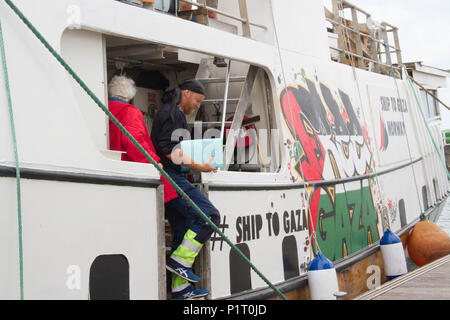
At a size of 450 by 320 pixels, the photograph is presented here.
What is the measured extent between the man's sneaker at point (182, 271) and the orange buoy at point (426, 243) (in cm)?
476

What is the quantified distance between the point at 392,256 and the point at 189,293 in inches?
140

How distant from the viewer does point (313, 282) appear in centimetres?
545

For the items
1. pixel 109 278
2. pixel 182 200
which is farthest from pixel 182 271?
pixel 109 278

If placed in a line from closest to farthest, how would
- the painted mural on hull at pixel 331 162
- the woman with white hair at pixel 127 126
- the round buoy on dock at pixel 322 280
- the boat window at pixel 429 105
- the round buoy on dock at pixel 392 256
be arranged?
the woman with white hair at pixel 127 126, the round buoy on dock at pixel 322 280, the painted mural on hull at pixel 331 162, the round buoy on dock at pixel 392 256, the boat window at pixel 429 105

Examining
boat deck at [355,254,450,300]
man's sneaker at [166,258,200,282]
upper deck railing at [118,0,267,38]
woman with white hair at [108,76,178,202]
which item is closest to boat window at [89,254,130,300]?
man's sneaker at [166,258,200,282]

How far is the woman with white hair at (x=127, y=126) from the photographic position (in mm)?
4258

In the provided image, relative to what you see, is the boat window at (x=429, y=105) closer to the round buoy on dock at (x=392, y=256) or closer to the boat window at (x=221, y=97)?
the round buoy on dock at (x=392, y=256)

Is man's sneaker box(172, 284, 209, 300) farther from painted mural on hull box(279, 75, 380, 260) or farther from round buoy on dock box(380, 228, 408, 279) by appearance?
round buoy on dock box(380, 228, 408, 279)

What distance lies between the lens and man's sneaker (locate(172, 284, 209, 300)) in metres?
4.37

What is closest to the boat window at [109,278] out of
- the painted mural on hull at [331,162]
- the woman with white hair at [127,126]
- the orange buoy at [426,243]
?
the woman with white hair at [127,126]

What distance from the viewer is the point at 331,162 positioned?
21.6 feet

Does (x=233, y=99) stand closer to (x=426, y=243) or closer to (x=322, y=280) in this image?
(x=322, y=280)

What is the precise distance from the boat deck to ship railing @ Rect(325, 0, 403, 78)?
347cm
